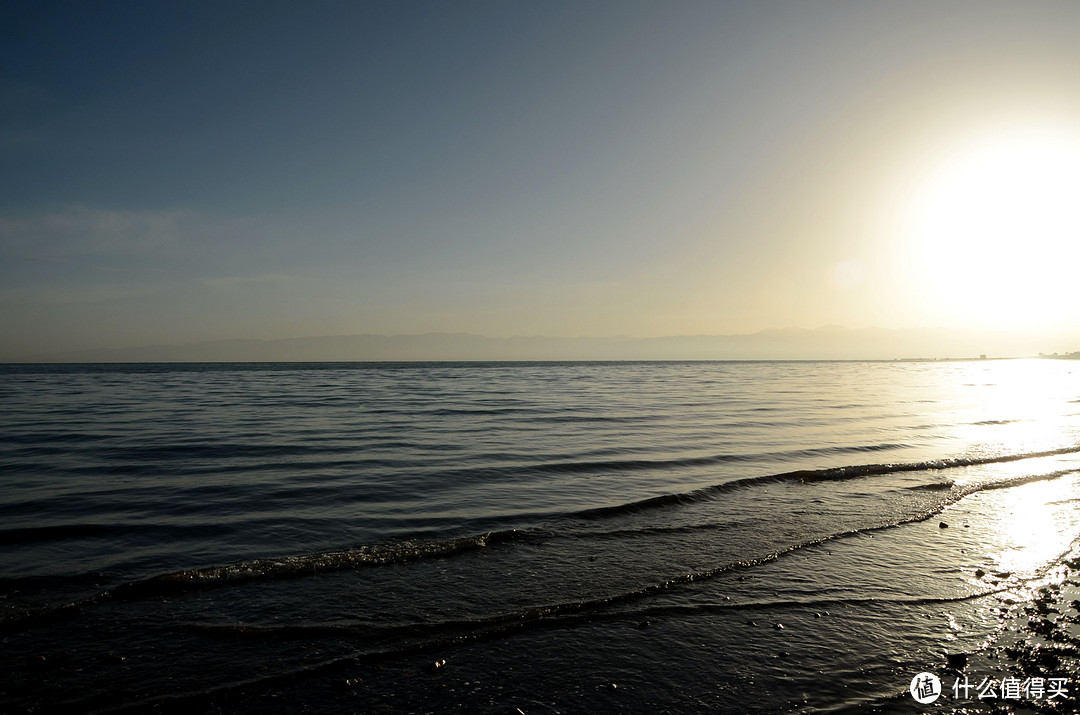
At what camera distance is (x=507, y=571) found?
8.31 m

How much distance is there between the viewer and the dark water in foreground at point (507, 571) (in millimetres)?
5281

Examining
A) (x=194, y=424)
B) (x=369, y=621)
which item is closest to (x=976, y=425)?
(x=369, y=621)

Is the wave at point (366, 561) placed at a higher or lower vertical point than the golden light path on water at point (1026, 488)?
lower

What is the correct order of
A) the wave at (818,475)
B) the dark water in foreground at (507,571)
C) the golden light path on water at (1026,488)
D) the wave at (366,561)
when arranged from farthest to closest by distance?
1. the wave at (818,475)
2. the golden light path on water at (1026,488)
3. the wave at (366,561)
4. the dark water in foreground at (507,571)

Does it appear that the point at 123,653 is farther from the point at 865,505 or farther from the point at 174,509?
the point at 865,505

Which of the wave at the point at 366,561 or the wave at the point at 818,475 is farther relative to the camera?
the wave at the point at 818,475

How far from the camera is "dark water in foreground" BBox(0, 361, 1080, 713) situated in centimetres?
528

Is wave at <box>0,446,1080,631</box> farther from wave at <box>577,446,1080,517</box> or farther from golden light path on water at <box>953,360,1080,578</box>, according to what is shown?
golden light path on water at <box>953,360,1080,578</box>

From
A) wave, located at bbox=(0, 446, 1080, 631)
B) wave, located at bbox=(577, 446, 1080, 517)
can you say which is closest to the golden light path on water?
wave, located at bbox=(577, 446, 1080, 517)

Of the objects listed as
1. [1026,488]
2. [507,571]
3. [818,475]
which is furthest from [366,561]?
[1026,488]

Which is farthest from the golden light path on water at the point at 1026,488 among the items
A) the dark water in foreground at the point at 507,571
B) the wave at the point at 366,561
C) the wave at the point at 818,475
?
the wave at the point at 366,561

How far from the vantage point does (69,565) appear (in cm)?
867

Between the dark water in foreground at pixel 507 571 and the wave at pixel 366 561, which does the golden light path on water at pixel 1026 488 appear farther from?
the wave at pixel 366 561

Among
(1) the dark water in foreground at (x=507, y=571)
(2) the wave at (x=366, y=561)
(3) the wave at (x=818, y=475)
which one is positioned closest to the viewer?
(1) the dark water in foreground at (x=507, y=571)
